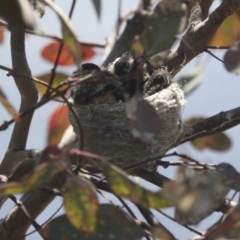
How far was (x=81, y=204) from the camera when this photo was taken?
2.27 ft

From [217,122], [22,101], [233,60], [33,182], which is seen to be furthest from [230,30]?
[22,101]

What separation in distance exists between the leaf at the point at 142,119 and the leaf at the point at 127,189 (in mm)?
48

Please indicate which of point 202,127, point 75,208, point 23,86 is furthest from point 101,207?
point 23,86

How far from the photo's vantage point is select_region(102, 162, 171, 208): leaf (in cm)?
67

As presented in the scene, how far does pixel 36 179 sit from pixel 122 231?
16 cm

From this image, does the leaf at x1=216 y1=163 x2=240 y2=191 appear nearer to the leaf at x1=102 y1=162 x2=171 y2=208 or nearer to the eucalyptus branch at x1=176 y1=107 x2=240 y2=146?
the leaf at x1=102 y1=162 x2=171 y2=208

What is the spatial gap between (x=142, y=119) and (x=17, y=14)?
178 millimetres

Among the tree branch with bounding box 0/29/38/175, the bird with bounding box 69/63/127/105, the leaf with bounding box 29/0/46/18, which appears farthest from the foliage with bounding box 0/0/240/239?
the tree branch with bounding box 0/29/38/175

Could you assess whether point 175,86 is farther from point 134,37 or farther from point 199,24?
point 134,37

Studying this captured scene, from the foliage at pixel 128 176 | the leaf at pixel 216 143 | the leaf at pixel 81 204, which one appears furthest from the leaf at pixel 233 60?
the leaf at pixel 216 143

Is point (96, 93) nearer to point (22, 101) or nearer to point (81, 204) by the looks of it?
point (22, 101)

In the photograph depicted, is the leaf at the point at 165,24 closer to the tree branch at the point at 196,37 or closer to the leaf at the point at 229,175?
the leaf at the point at 229,175

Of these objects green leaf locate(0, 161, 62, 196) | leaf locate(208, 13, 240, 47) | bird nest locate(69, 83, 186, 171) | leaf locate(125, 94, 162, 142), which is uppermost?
leaf locate(208, 13, 240, 47)

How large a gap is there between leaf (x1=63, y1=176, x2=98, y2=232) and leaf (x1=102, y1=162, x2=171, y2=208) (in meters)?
0.03
